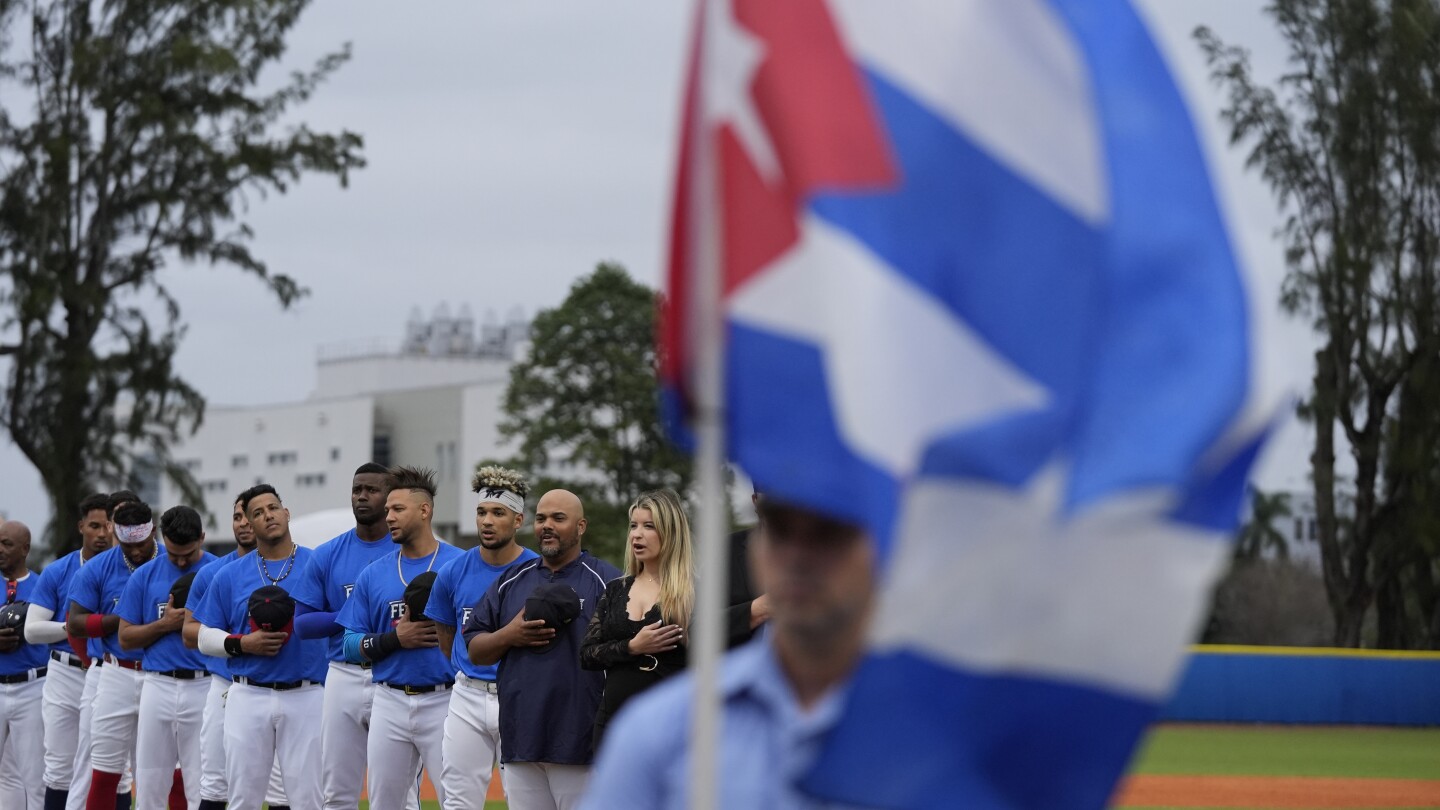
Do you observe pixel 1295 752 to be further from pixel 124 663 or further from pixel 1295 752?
pixel 124 663

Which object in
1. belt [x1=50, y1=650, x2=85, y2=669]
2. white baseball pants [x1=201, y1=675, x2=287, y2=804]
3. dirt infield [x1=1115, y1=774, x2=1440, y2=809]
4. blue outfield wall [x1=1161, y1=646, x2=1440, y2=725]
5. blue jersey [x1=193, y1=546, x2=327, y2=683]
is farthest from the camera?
blue outfield wall [x1=1161, y1=646, x2=1440, y2=725]

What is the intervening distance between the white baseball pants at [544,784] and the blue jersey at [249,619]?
306 centimetres

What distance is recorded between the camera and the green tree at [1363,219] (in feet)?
152

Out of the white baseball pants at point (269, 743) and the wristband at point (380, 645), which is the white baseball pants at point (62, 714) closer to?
the white baseball pants at point (269, 743)

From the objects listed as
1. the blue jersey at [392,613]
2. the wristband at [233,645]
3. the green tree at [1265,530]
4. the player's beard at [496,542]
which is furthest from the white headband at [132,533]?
the green tree at [1265,530]

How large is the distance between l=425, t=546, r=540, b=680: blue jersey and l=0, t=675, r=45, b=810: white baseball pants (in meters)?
6.68

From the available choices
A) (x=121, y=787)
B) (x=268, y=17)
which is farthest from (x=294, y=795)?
(x=268, y=17)

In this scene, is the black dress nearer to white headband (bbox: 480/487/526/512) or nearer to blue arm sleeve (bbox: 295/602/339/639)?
white headband (bbox: 480/487/526/512)

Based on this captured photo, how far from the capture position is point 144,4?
41.2 metres

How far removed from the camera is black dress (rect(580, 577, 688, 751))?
33.2ft

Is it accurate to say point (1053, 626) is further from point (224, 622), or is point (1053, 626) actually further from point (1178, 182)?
point (224, 622)

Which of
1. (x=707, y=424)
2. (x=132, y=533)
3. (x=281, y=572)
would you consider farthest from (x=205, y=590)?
(x=707, y=424)

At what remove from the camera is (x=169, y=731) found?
1478 cm

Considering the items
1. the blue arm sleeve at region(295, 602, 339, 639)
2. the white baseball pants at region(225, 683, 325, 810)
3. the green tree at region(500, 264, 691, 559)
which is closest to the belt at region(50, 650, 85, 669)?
the white baseball pants at region(225, 683, 325, 810)
